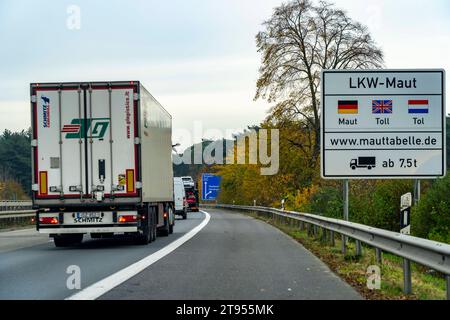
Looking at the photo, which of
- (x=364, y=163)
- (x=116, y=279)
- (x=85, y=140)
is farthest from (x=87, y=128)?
(x=116, y=279)

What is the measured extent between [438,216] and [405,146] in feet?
14.3

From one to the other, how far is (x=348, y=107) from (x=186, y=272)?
5557 mm

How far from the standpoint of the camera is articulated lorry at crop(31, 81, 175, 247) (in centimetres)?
1750

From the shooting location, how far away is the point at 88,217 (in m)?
17.8

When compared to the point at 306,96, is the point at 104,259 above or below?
below

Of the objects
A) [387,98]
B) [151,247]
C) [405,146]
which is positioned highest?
[387,98]

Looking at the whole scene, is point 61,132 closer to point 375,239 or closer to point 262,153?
point 375,239

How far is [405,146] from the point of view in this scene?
1561 centimetres

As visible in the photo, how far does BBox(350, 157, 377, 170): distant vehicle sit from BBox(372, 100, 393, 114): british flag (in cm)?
98

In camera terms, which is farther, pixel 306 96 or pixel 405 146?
pixel 306 96

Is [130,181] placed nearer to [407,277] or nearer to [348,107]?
[348,107]

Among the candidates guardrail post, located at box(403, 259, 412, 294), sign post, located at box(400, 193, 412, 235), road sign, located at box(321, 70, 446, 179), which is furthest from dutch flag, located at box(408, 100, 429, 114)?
guardrail post, located at box(403, 259, 412, 294)

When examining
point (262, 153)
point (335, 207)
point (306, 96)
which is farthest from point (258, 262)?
point (262, 153)

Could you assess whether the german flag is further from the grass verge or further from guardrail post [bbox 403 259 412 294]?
guardrail post [bbox 403 259 412 294]
